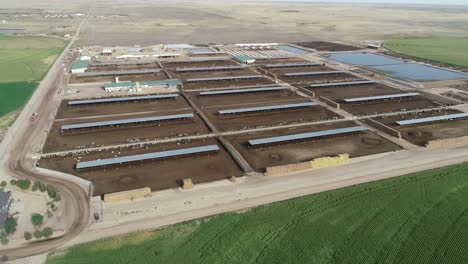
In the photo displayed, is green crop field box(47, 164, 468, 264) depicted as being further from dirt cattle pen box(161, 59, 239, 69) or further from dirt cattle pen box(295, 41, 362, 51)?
dirt cattle pen box(295, 41, 362, 51)

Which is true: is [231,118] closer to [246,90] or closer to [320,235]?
[246,90]

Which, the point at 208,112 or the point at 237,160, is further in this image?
the point at 208,112

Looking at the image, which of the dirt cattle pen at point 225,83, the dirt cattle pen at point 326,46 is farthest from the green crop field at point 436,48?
the dirt cattle pen at point 225,83

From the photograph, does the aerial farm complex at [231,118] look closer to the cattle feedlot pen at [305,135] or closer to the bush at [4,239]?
the cattle feedlot pen at [305,135]

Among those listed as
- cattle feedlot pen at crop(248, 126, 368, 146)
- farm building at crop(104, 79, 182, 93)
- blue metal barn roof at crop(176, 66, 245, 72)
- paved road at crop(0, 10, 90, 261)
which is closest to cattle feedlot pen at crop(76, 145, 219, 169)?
paved road at crop(0, 10, 90, 261)

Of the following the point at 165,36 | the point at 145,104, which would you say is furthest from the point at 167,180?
the point at 165,36

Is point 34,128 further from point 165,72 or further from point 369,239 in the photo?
point 369,239

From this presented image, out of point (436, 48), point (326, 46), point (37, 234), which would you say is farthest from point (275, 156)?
point (436, 48)
